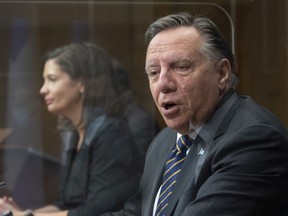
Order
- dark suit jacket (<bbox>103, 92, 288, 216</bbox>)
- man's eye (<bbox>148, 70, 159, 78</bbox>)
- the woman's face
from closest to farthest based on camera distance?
dark suit jacket (<bbox>103, 92, 288, 216</bbox>)
man's eye (<bbox>148, 70, 159, 78</bbox>)
the woman's face

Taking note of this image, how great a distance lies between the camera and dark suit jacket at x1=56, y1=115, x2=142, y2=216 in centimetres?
260

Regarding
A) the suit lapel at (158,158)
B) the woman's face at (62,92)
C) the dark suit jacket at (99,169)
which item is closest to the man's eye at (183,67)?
the suit lapel at (158,158)

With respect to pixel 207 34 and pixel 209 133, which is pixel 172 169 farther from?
pixel 207 34

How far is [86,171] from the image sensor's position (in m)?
2.66

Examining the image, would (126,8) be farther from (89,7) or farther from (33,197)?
(33,197)

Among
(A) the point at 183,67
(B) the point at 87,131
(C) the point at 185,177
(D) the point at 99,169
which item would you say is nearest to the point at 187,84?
(A) the point at 183,67

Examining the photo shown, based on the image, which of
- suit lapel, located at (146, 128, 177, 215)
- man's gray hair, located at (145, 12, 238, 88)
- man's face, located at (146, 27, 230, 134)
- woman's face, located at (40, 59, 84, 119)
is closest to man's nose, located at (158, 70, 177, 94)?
man's face, located at (146, 27, 230, 134)

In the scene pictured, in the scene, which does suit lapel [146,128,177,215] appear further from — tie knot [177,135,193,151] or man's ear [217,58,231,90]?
man's ear [217,58,231,90]

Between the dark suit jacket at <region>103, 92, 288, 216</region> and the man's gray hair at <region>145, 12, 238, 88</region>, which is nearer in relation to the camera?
the dark suit jacket at <region>103, 92, 288, 216</region>

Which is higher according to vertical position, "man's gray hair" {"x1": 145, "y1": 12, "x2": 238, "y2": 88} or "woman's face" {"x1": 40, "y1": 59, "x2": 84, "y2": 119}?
"man's gray hair" {"x1": 145, "y1": 12, "x2": 238, "y2": 88}

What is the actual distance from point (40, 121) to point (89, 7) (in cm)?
59

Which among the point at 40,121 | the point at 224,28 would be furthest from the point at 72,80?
the point at 224,28

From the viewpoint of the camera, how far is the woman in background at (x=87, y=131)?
2.64 meters

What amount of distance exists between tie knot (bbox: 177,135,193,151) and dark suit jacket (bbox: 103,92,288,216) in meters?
0.11
